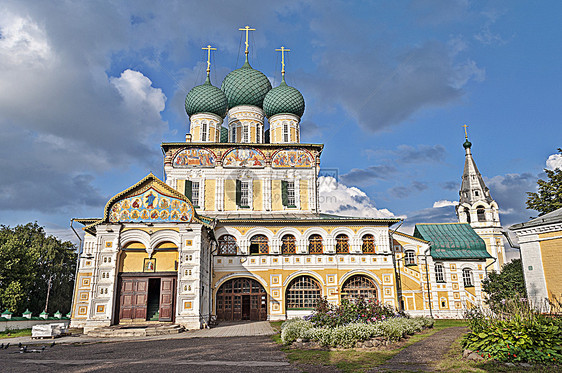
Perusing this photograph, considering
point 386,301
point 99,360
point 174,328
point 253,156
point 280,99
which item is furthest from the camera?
point 280,99

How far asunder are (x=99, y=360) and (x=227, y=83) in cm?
2546

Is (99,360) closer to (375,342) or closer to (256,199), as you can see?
(375,342)

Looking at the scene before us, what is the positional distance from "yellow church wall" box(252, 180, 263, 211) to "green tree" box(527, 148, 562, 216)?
16.6m

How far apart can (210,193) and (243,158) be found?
Result: 333 cm

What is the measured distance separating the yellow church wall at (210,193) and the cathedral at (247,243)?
0.22 ft

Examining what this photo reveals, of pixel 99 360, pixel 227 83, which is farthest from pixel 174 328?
pixel 227 83

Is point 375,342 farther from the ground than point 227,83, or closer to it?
closer to it

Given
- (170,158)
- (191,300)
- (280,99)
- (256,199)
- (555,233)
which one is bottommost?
(191,300)

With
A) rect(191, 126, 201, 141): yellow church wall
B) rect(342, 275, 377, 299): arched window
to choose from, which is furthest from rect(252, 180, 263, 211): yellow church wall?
rect(342, 275, 377, 299): arched window

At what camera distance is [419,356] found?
9.63m

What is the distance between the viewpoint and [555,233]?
1309 cm

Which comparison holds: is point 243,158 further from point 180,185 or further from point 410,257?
point 410,257

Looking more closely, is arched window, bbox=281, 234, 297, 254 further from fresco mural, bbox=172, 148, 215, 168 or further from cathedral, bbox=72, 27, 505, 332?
fresco mural, bbox=172, 148, 215, 168

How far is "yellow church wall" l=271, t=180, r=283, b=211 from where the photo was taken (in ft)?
90.9
